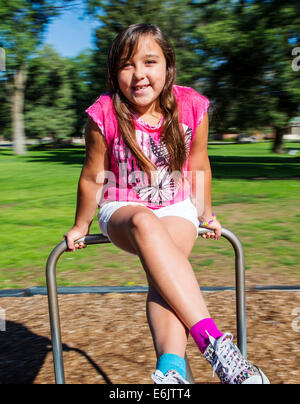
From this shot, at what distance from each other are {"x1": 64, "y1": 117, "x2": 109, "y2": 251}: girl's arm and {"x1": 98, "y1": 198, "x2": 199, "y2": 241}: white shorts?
6 centimetres

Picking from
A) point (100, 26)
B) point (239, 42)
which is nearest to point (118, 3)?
point (100, 26)

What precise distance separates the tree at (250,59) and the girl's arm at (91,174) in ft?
38.4

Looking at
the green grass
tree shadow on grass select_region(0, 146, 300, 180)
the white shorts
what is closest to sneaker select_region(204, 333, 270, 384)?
the white shorts

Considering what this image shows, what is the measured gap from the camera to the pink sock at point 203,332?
1.51 m

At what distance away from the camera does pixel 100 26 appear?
20828 millimetres

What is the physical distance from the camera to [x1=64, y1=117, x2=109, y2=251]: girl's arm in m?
1.93

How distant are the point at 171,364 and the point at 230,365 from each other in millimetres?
184

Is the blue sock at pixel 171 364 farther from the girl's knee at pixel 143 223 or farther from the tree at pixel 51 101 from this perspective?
the tree at pixel 51 101

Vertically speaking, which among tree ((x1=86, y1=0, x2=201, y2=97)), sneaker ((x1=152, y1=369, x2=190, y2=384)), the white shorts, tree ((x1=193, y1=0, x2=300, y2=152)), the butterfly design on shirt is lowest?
sneaker ((x1=152, y1=369, x2=190, y2=384))

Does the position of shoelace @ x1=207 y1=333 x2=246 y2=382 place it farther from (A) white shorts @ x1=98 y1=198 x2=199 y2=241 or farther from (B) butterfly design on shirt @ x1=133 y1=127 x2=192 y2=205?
(B) butterfly design on shirt @ x1=133 y1=127 x2=192 y2=205

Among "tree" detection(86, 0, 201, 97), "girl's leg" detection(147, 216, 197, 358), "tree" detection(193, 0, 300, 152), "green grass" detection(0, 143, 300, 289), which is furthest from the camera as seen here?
"tree" detection(86, 0, 201, 97)

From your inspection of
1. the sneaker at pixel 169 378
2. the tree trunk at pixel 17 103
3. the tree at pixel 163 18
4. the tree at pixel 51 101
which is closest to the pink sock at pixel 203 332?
the sneaker at pixel 169 378
